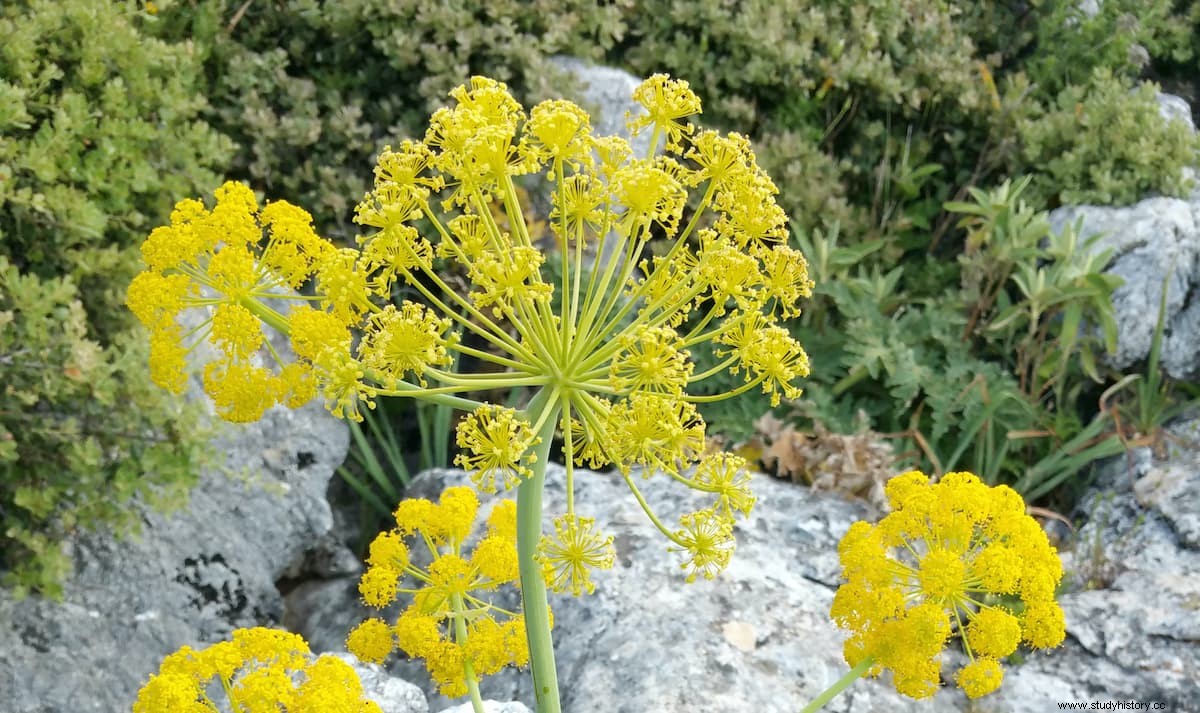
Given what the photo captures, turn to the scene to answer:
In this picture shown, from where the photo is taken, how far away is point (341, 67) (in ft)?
17.4

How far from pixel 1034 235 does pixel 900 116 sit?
1.32m

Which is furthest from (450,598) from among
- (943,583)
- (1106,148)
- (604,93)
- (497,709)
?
(1106,148)

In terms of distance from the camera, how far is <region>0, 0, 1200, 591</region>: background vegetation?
3693mm

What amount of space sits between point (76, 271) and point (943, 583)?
10.3 ft

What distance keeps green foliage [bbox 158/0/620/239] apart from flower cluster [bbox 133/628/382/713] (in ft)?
10.4

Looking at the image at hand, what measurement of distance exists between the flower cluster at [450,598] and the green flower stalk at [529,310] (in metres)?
0.31

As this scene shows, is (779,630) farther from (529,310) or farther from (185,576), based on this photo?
(529,310)

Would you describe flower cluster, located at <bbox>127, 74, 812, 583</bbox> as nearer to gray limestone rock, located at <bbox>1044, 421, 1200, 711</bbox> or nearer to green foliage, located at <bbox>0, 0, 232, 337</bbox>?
green foliage, located at <bbox>0, 0, 232, 337</bbox>

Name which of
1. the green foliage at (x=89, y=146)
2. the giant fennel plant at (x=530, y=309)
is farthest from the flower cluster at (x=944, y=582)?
the green foliage at (x=89, y=146)

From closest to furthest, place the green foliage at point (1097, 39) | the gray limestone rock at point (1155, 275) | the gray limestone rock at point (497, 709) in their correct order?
the gray limestone rock at point (497, 709) < the gray limestone rock at point (1155, 275) < the green foliage at point (1097, 39)

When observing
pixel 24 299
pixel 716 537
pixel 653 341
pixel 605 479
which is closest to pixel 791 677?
pixel 605 479

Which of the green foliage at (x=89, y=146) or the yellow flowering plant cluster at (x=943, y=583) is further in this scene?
the green foliage at (x=89, y=146)

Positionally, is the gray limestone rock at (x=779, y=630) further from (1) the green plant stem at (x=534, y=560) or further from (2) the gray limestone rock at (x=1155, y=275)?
(1) the green plant stem at (x=534, y=560)

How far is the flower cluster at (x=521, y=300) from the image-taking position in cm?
158
